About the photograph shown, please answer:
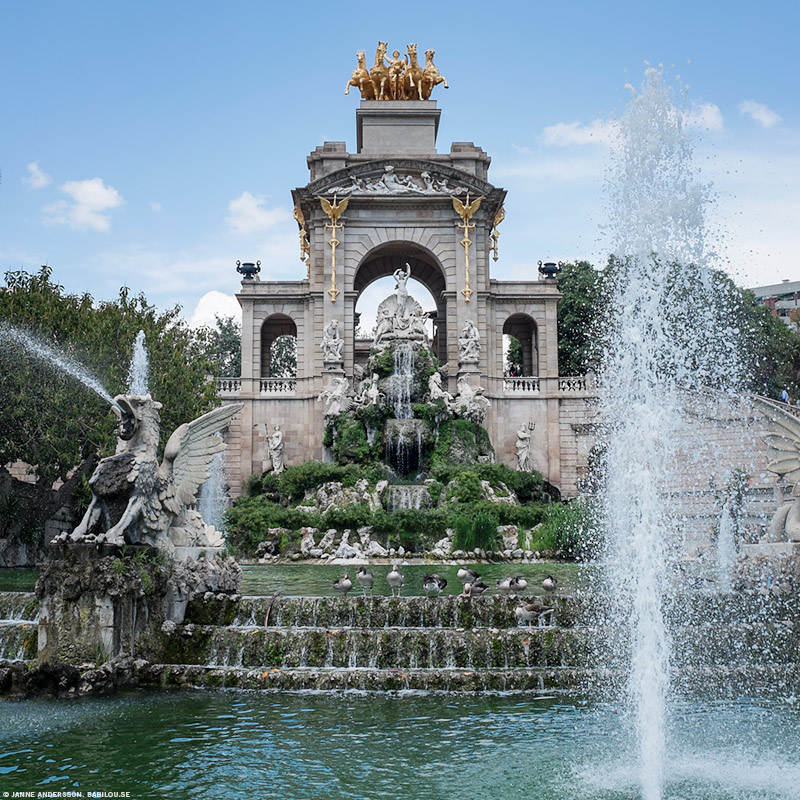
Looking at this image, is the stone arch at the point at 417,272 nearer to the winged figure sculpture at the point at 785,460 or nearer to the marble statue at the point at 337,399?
the marble statue at the point at 337,399

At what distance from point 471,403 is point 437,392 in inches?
60.6

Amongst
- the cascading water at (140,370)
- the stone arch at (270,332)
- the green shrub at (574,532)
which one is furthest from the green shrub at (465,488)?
the stone arch at (270,332)

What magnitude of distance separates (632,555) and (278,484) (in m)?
22.1

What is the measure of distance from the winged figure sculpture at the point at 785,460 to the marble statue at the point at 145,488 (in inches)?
327

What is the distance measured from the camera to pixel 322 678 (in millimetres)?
11992

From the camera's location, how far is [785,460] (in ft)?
46.3

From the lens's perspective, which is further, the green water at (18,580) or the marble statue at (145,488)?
the green water at (18,580)

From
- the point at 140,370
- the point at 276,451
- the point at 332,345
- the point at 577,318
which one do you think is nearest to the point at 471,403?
the point at 332,345

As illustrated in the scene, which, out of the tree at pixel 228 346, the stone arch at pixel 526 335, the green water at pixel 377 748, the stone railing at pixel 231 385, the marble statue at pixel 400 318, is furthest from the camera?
the tree at pixel 228 346

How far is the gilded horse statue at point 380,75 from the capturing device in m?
42.4

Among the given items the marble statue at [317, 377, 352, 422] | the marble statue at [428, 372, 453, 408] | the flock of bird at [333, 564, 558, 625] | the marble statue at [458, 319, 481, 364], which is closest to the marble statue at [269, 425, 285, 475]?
the marble statue at [317, 377, 352, 422]

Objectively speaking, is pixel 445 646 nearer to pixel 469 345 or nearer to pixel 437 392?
pixel 437 392

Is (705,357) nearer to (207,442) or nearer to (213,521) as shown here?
(213,521)

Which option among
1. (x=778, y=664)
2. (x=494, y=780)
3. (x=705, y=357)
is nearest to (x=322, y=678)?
(x=494, y=780)
